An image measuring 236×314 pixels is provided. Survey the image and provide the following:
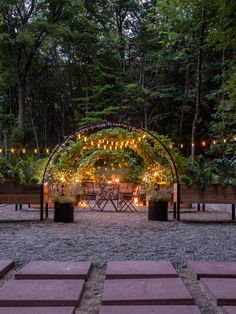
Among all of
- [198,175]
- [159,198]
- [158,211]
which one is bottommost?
[158,211]

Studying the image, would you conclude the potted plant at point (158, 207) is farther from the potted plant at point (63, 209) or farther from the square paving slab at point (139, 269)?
the square paving slab at point (139, 269)

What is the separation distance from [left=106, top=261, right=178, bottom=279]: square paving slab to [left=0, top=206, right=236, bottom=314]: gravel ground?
0.38 ft

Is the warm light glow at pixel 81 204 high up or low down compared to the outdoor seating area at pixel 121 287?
down

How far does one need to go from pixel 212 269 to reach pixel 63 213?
15.2 feet

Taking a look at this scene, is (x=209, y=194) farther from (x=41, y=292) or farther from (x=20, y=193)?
(x=41, y=292)

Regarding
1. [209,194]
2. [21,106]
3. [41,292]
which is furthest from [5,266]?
[21,106]

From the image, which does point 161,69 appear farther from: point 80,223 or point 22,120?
point 80,223

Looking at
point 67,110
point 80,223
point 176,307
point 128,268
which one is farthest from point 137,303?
point 67,110

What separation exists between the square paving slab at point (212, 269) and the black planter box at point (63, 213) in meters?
4.17

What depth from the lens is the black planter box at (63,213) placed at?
26.0 feet

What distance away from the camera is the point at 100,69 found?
70.0 ft

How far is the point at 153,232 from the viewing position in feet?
21.7

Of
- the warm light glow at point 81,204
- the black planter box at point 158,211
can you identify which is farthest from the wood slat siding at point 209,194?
the warm light glow at point 81,204

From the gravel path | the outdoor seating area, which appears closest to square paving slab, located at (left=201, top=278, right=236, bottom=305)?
the outdoor seating area
